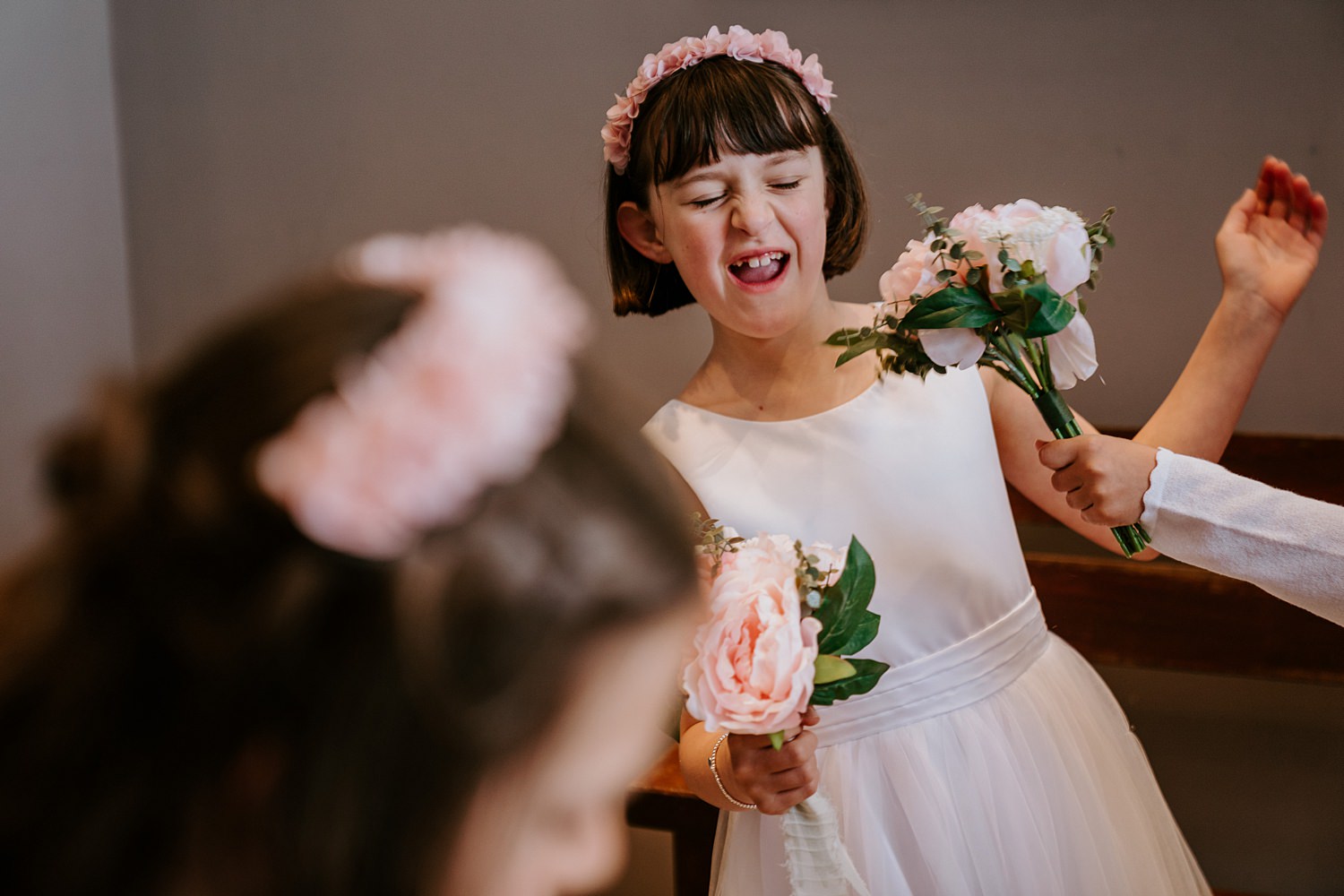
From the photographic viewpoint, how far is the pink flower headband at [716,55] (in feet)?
4.09

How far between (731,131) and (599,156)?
0.82 m

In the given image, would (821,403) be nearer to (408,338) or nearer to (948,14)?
(948,14)

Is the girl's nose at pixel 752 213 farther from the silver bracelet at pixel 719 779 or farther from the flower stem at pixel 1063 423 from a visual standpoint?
the silver bracelet at pixel 719 779

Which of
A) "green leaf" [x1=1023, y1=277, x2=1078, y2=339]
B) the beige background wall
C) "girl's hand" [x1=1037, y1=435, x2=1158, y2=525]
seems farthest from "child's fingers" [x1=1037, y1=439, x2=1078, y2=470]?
the beige background wall

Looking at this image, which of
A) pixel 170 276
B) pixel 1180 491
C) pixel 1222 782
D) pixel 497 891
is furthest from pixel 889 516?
pixel 170 276

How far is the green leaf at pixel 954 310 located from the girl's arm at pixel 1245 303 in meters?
0.30

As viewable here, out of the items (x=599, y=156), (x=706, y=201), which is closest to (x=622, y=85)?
(x=599, y=156)

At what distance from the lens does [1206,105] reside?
162 centimetres

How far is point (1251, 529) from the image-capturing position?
1.05 metres

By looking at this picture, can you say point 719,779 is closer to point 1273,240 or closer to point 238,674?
point 238,674

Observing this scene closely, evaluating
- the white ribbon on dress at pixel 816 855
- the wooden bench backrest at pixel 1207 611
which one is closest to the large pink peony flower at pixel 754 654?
the white ribbon on dress at pixel 816 855

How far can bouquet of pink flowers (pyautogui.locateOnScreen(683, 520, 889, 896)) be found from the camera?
0.84 meters

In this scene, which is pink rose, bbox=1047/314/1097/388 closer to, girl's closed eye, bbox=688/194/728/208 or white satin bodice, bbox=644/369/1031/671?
white satin bodice, bbox=644/369/1031/671

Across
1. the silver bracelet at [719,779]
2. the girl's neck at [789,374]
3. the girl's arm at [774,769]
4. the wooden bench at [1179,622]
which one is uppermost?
the girl's neck at [789,374]
